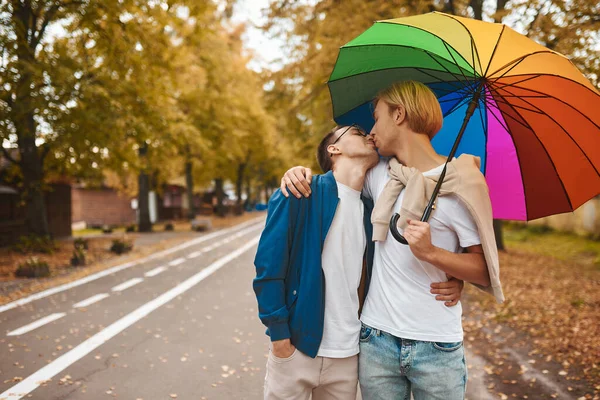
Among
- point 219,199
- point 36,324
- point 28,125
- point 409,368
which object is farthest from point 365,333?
point 219,199

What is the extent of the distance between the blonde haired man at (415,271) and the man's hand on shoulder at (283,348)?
330 millimetres

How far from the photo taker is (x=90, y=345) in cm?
580

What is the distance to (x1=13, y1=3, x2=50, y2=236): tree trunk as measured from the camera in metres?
11.0

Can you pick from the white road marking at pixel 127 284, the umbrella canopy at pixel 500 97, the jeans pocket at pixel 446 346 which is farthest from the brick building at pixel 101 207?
the jeans pocket at pixel 446 346

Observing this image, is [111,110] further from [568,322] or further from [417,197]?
[417,197]

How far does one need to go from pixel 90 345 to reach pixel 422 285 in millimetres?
4949

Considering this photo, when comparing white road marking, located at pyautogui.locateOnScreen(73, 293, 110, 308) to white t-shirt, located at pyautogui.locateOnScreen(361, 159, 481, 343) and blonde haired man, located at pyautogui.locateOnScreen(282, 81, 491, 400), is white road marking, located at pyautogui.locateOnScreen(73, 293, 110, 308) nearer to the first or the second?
blonde haired man, located at pyautogui.locateOnScreen(282, 81, 491, 400)

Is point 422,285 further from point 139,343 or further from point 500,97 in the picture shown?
point 139,343

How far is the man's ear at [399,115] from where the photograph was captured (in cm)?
225

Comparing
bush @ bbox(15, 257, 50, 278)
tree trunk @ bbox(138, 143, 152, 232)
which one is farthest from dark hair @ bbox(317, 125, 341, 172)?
tree trunk @ bbox(138, 143, 152, 232)

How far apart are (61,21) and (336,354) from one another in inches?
617

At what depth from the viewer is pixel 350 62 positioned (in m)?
2.59

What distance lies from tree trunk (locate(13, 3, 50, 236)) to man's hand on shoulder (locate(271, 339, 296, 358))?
10890 mm

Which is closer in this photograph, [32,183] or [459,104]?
[459,104]
